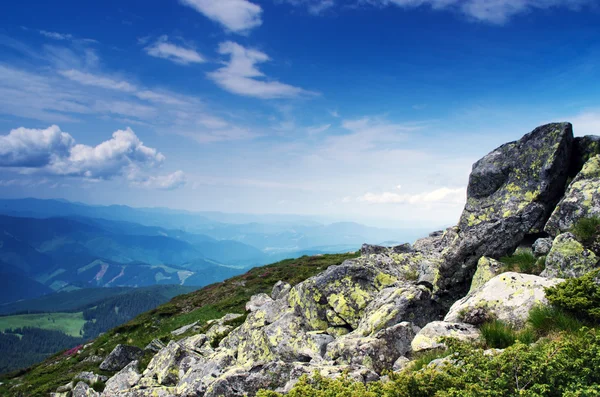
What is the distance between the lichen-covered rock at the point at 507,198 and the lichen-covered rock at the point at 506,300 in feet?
11.9

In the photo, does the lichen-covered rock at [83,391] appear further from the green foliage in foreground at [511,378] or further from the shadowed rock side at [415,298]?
the green foliage in foreground at [511,378]

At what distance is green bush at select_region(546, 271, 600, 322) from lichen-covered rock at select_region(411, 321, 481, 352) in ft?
7.88

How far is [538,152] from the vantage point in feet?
63.3

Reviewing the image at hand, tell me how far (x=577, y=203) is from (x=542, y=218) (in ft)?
7.50

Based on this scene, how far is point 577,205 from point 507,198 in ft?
15.1

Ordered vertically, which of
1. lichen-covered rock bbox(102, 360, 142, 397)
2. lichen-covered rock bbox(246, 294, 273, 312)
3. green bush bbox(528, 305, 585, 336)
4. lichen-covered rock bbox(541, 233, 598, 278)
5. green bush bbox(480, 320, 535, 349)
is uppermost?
lichen-covered rock bbox(541, 233, 598, 278)

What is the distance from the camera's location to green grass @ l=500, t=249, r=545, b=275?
13.6 metres

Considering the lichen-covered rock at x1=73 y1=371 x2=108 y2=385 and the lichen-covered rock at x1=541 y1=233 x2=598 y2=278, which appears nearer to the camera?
the lichen-covered rock at x1=541 y1=233 x2=598 y2=278

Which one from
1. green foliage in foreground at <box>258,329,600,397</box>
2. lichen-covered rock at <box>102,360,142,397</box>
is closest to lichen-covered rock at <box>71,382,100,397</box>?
lichen-covered rock at <box>102,360,142,397</box>

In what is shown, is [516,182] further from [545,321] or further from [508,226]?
[545,321]

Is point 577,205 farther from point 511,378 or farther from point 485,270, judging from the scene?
point 511,378

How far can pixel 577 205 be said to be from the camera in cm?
1484

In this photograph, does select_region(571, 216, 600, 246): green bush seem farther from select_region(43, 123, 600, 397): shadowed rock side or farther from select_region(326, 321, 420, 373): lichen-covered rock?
select_region(326, 321, 420, 373): lichen-covered rock

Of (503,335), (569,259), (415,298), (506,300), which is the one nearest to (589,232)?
(569,259)
